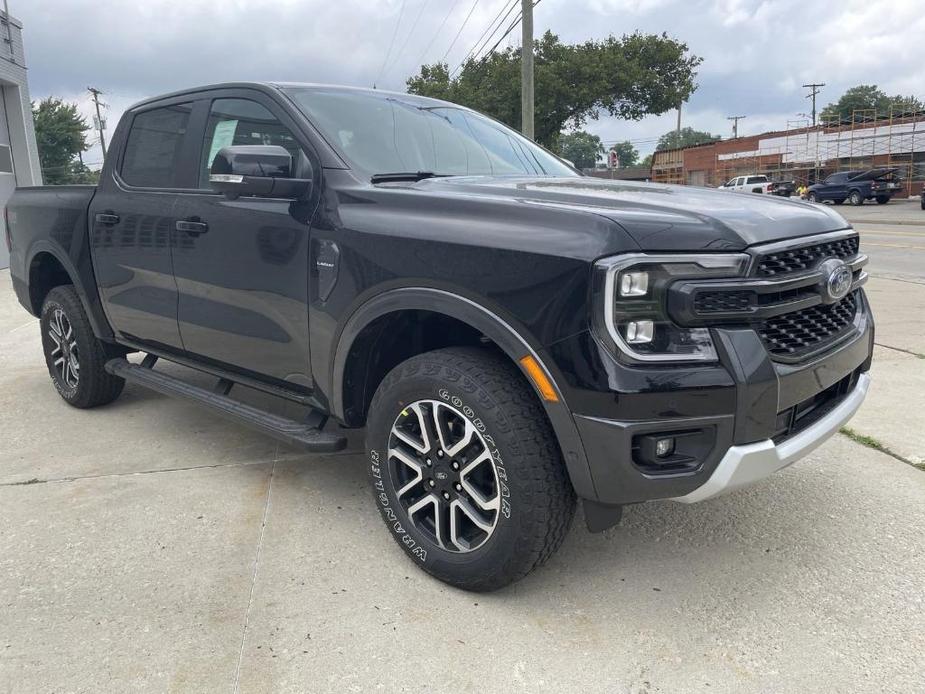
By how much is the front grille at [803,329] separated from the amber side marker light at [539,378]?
24.7 inches

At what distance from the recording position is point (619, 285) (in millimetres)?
2143

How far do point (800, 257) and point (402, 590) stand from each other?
174 centimetres

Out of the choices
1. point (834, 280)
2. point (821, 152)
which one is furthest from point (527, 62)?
point (821, 152)

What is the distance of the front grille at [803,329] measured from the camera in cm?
231

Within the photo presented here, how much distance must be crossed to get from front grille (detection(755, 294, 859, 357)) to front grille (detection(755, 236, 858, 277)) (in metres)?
0.14

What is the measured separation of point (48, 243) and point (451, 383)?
336cm

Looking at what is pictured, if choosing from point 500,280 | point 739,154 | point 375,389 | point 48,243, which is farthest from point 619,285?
point 739,154

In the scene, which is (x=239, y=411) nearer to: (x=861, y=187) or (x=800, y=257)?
(x=800, y=257)

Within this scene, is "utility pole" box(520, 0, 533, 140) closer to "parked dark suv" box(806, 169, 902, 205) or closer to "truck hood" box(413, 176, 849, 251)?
"truck hood" box(413, 176, 849, 251)

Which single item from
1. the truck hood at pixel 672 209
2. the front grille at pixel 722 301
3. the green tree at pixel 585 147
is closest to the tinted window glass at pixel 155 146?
the truck hood at pixel 672 209

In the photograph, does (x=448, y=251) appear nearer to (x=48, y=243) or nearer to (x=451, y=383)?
(x=451, y=383)

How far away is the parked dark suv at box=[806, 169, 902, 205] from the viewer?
33.4 m

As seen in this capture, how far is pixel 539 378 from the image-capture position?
7.50 feet

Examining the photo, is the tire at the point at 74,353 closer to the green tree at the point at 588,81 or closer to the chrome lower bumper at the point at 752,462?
the chrome lower bumper at the point at 752,462
